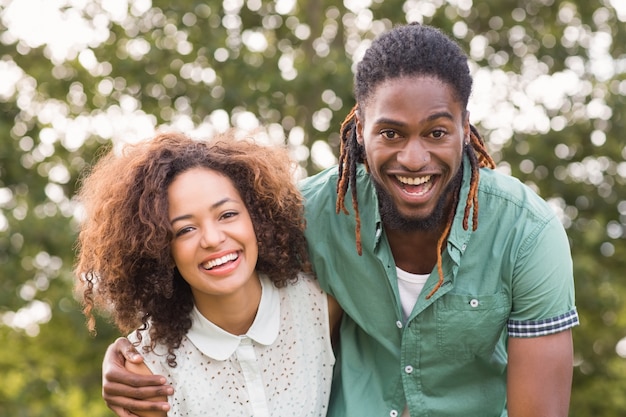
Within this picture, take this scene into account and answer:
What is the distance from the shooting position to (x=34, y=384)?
8492 mm

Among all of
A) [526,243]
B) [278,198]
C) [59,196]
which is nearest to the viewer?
[526,243]

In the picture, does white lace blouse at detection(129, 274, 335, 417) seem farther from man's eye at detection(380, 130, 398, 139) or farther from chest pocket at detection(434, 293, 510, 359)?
man's eye at detection(380, 130, 398, 139)

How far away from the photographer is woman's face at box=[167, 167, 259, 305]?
3.24 m

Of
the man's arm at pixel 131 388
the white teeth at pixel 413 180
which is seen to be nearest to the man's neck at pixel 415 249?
the white teeth at pixel 413 180

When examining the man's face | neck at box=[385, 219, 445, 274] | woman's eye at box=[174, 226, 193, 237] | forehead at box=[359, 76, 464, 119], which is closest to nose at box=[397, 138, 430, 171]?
the man's face

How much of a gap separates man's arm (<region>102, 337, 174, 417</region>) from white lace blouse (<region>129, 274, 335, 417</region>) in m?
0.06

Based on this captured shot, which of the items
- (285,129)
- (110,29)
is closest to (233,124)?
(285,129)

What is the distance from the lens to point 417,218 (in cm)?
317

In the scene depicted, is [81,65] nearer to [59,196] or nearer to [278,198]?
[59,196]

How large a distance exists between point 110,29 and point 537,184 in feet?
14.2

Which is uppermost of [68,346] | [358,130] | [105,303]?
[358,130]

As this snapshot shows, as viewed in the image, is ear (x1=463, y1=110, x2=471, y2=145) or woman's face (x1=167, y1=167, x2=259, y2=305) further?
woman's face (x1=167, y1=167, x2=259, y2=305)

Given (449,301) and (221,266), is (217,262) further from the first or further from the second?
(449,301)

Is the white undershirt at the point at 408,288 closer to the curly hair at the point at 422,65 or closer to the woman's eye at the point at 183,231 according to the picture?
the curly hair at the point at 422,65
